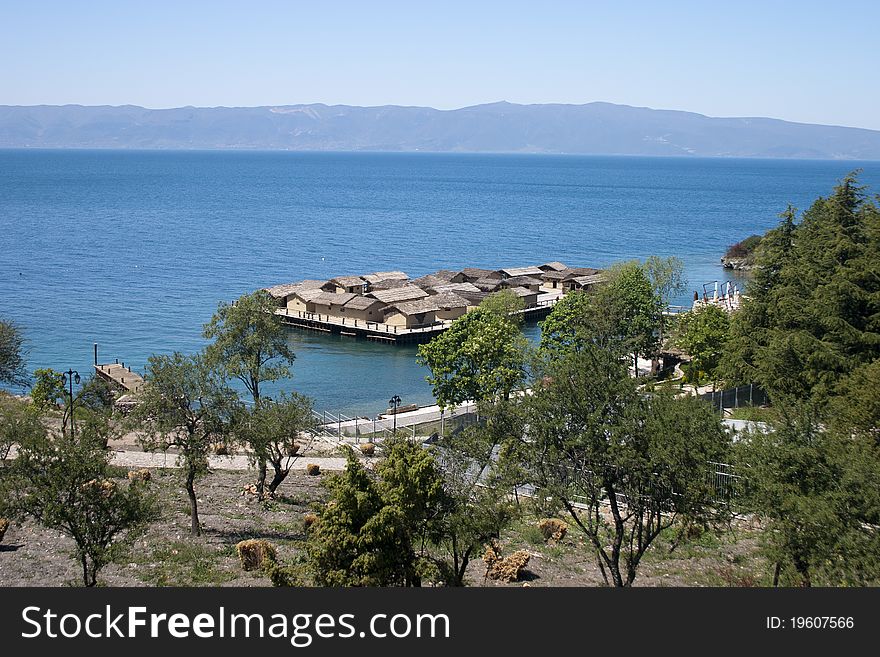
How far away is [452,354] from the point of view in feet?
118

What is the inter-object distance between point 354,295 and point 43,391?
29.7m

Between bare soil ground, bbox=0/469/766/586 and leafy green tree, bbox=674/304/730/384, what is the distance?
1974 cm

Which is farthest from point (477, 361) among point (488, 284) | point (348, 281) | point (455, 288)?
point (348, 281)

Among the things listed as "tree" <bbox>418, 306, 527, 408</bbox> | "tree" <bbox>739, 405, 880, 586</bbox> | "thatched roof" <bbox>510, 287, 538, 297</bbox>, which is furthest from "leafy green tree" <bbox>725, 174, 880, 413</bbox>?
"thatched roof" <bbox>510, 287, 538, 297</bbox>

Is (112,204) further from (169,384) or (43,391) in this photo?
(169,384)

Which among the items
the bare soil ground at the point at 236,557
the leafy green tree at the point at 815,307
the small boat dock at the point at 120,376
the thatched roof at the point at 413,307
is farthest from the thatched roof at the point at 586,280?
the bare soil ground at the point at 236,557

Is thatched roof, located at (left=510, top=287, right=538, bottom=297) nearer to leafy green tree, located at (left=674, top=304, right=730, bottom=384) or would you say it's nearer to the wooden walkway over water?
leafy green tree, located at (left=674, top=304, right=730, bottom=384)

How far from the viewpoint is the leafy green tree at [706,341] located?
41.5 m

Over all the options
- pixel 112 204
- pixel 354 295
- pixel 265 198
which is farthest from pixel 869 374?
pixel 265 198

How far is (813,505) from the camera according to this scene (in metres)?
15.2

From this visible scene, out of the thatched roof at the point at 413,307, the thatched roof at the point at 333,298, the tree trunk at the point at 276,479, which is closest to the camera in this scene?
the tree trunk at the point at 276,479

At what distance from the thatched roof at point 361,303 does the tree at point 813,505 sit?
50075mm

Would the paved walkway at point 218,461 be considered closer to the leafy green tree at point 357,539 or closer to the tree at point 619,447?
the tree at point 619,447

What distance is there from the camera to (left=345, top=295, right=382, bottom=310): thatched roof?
2601 inches
